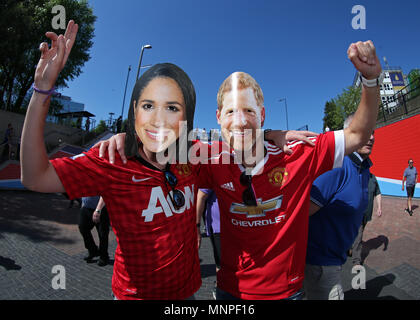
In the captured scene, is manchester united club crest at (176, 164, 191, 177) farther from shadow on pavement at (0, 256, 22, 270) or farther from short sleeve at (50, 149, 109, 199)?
shadow on pavement at (0, 256, 22, 270)

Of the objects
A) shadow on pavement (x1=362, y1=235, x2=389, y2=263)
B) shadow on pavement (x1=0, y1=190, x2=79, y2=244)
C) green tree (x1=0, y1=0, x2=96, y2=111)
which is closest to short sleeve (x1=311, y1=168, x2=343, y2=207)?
shadow on pavement (x1=362, y1=235, x2=389, y2=263)

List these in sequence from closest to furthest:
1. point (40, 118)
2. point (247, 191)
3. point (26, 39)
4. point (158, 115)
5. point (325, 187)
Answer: point (40, 118)
point (158, 115)
point (247, 191)
point (325, 187)
point (26, 39)

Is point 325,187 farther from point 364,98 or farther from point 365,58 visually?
point 365,58

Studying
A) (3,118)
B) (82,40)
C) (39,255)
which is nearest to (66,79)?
(82,40)

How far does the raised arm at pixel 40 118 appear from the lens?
1274 millimetres

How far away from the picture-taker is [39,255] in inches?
205

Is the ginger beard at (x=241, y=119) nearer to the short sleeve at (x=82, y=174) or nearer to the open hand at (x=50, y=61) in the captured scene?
the short sleeve at (x=82, y=174)

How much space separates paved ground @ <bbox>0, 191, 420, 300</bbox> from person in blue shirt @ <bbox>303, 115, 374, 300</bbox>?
2.18 metres

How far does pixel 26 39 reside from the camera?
16344 mm

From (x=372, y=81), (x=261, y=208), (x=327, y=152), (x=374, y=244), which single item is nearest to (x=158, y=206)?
(x=261, y=208)

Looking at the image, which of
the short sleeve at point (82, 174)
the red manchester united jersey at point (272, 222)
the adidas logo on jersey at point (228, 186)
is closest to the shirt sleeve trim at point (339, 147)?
the red manchester united jersey at point (272, 222)

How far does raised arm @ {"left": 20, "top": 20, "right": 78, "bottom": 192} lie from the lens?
4.18 ft

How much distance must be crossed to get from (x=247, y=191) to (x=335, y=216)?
105 cm
